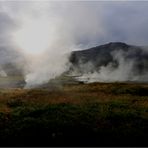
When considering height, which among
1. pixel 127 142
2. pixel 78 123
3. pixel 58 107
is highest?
pixel 58 107

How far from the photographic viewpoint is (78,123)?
22.9 m

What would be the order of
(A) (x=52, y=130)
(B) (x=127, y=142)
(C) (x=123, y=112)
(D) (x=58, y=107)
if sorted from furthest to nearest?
(D) (x=58, y=107) < (C) (x=123, y=112) < (A) (x=52, y=130) < (B) (x=127, y=142)

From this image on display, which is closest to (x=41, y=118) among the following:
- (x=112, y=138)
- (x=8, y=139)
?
(x=8, y=139)

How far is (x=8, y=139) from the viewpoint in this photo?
2030cm

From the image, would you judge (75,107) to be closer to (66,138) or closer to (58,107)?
(58,107)

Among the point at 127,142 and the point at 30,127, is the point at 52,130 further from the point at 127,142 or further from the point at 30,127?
the point at 127,142

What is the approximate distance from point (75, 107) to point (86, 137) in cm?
794

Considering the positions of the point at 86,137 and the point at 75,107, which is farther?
the point at 75,107

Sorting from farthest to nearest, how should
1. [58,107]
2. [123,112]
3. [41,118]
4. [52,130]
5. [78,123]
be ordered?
[58,107], [123,112], [41,118], [78,123], [52,130]

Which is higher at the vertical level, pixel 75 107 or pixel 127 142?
pixel 75 107

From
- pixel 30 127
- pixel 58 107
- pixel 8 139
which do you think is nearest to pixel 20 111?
pixel 58 107

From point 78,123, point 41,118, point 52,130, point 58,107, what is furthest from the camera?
point 58,107

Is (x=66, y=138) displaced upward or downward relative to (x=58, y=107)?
downward

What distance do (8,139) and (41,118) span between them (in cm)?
439
